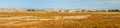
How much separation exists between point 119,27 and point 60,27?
13.1 ft

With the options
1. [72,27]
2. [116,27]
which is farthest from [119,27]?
[72,27]

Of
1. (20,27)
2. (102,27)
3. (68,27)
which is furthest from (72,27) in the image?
(20,27)

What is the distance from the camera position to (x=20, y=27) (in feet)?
78.8

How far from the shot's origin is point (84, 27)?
20391 mm

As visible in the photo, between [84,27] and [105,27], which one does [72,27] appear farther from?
[105,27]

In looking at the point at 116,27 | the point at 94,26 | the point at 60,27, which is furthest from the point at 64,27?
the point at 116,27

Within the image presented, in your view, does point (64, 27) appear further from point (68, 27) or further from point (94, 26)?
point (94, 26)

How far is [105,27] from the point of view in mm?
21078

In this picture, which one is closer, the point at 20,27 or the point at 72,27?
the point at 72,27

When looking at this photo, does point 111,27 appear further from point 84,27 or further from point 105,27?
point 84,27

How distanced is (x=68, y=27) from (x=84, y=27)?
1.13 metres

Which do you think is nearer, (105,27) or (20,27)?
(105,27)

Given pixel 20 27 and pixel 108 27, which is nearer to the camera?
pixel 108 27

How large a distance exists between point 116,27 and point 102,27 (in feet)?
3.27
